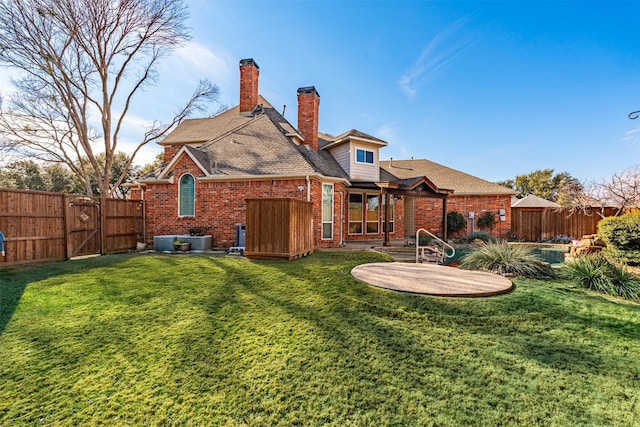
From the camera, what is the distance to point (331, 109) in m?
17.9

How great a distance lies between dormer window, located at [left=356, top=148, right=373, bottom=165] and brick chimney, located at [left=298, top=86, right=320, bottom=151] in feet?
7.64

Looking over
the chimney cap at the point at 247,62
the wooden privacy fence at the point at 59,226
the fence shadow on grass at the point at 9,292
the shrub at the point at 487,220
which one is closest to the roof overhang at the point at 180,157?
the wooden privacy fence at the point at 59,226

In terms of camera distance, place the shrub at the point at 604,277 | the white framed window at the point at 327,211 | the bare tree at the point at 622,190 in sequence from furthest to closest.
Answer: the bare tree at the point at 622,190
the white framed window at the point at 327,211
the shrub at the point at 604,277

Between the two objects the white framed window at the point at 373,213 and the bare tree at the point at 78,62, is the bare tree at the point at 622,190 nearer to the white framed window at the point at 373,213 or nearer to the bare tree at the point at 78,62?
the white framed window at the point at 373,213

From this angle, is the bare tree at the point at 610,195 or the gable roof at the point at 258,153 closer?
the gable roof at the point at 258,153

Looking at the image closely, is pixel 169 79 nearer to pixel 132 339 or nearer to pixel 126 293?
pixel 126 293

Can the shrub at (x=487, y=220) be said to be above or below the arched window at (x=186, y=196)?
below

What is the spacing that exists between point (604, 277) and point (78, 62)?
2488cm

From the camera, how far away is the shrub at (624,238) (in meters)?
7.88

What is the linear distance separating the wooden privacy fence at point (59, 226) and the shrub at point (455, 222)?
16.9 m

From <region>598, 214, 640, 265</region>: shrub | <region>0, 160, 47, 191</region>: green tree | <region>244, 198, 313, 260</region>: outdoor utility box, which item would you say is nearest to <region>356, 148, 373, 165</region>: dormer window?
<region>244, 198, 313, 260</region>: outdoor utility box

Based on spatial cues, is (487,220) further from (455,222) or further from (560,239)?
(560,239)

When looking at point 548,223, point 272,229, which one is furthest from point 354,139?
point 548,223

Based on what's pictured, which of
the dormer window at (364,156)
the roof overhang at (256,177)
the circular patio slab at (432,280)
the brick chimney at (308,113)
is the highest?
the brick chimney at (308,113)
